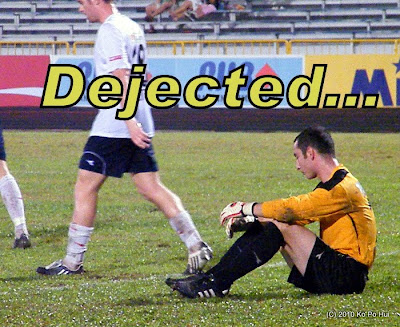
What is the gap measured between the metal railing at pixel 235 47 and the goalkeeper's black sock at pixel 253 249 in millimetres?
13651

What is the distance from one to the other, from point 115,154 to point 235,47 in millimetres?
13134

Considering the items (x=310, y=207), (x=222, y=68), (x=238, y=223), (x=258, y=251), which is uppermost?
(x=310, y=207)

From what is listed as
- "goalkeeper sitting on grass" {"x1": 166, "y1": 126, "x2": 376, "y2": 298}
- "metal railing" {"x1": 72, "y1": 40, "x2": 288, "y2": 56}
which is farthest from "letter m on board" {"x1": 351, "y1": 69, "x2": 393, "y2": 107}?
"goalkeeper sitting on grass" {"x1": 166, "y1": 126, "x2": 376, "y2": 298}

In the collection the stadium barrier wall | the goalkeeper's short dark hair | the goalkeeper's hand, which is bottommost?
the stadium barrier wall

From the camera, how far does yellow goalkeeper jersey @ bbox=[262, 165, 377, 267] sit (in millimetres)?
4637

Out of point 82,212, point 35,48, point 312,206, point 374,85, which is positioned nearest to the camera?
point 312,206

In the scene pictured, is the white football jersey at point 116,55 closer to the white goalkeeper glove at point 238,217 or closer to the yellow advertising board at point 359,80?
the white goalkeeper glove at point 238,217

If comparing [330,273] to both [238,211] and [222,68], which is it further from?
[222,68]

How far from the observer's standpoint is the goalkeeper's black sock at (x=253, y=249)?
4.71 m

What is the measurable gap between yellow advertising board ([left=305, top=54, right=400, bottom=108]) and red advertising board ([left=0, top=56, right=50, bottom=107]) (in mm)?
5700

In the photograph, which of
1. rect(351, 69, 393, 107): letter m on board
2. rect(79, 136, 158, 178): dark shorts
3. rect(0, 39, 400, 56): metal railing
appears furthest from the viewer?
rect(0, 39, 400, 56): metal railing

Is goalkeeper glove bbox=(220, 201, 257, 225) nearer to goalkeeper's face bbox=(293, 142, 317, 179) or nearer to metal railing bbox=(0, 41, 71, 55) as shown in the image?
goalkeeper's face bbox=(293, 142, 317, 179)

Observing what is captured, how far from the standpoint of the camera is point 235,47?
18453mm

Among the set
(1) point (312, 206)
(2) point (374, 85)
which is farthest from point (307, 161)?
(2) point (374, 85)
